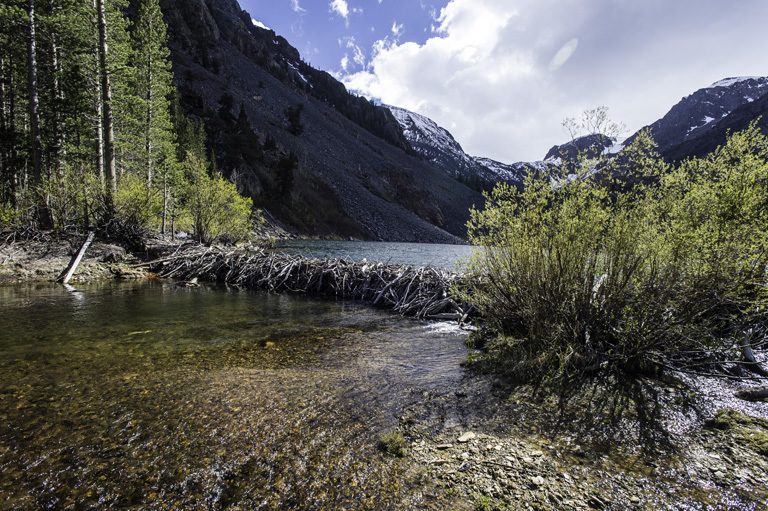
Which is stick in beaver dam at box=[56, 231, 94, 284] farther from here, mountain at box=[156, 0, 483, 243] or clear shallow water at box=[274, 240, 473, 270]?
mountain at box=[156, 0, 483, 243]

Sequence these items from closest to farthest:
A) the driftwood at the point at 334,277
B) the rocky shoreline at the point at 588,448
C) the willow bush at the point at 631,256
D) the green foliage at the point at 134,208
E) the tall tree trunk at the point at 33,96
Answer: the rocky shoreline at the point at 588,448
the willow bush at the point at 631,256
the driftwood at the point at 334,277
the tall tree trunk at the point at 33,96
the green foliage at the point at 134,208

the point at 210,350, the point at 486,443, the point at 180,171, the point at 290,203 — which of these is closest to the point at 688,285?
the point at 486,443

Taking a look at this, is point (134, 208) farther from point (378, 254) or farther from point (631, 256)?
point (631, 256)

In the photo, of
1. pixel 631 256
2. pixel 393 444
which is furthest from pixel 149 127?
pixel 631 256

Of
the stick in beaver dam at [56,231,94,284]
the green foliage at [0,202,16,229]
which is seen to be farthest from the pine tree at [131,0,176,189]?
the stick in beaver dam at [56,231,94,284]

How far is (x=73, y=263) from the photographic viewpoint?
45.6 ft

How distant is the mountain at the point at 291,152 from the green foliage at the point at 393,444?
48.5 metres

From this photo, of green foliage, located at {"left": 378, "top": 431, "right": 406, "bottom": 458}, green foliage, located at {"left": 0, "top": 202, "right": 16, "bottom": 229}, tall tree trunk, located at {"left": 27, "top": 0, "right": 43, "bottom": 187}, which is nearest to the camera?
green foliage, located at {"left": 378, "top": 431, "right": 406, "bottom": 458}

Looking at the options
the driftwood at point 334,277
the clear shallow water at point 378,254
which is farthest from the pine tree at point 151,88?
the clear shallow water at point 378,254

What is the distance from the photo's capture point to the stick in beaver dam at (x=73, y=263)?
1304 centimetres

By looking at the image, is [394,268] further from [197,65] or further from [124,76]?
[197,65]

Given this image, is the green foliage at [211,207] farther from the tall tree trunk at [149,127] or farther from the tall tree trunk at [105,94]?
the tall tree trunk at [105,94]

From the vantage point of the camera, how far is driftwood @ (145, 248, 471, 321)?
11.1 meters

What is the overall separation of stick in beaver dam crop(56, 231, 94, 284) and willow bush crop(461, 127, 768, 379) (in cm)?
1623
